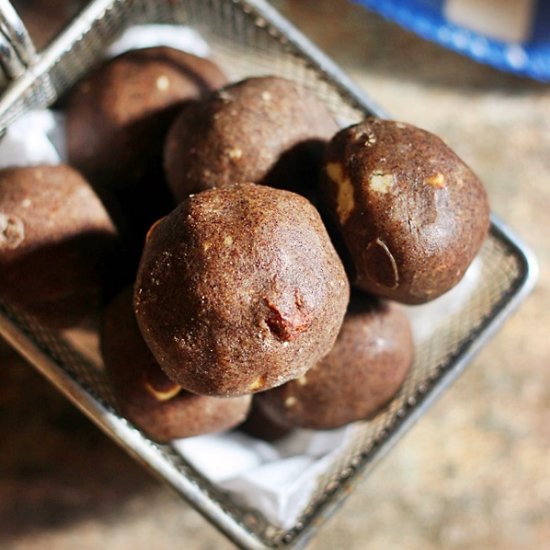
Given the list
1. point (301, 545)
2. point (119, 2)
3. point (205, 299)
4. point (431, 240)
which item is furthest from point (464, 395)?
point (119, 2)

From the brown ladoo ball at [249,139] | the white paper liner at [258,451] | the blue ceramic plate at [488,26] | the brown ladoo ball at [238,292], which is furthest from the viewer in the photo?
the blue ceramic plate at [488,26]

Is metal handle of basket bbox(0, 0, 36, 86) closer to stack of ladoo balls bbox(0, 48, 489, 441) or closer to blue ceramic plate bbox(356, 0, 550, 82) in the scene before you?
stack of ladoo balls bbox(0, 48, 489, 441)

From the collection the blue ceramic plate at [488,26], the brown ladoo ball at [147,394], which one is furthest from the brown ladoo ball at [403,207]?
the blue ceramic plate at [488,26]

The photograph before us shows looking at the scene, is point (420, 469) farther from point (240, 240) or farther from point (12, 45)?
point (12, 45)

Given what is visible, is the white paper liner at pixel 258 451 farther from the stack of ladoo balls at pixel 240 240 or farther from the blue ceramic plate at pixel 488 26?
the blue ceramic plate at pixel 488 26

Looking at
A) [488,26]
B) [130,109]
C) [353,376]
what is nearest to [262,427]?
[353,376]

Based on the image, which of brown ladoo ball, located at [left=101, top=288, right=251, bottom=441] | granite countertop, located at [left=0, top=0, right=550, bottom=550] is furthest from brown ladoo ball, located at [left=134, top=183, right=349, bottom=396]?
granite countertop, located at [left=0, top=0, right=550, bottom=550]
